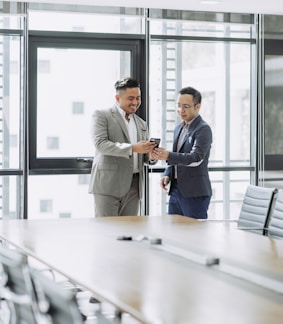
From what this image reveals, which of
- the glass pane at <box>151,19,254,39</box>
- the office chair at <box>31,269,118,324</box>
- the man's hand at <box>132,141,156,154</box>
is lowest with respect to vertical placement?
the office chair at <box>31,269,118,324</box>

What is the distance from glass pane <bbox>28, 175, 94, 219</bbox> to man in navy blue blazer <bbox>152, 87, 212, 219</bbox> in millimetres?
1567

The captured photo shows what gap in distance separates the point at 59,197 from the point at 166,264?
4435 mm

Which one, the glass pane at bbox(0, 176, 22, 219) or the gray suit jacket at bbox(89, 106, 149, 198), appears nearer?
the gray suit jacket at bbox(89, 106, 149, 198)

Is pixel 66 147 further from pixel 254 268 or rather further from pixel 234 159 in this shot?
pixel 254 268

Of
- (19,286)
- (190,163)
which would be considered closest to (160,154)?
(190,163)

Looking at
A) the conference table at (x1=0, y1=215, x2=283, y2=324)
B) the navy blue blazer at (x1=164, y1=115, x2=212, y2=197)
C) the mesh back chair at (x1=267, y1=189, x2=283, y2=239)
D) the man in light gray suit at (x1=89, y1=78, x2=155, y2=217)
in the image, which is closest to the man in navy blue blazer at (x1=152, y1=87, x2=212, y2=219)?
the navy blue blazer at (x1=164, y1=115, x2=212, y2=197)

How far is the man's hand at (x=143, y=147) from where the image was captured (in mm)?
6379

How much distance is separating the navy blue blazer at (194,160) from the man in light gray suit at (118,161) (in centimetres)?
29

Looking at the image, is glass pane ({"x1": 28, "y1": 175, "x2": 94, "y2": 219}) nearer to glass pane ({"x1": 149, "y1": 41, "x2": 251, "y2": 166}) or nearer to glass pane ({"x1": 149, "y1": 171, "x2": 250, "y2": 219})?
glass pane ({"x1": 149, "y1": 41, "x2": 251, "y2": 166})

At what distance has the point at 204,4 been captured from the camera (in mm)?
7707

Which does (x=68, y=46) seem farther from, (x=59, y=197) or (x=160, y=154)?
(x=160, y=154)

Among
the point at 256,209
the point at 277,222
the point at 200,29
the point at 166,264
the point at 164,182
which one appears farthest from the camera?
the point at 200,29

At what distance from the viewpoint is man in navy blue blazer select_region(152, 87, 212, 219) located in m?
6.46

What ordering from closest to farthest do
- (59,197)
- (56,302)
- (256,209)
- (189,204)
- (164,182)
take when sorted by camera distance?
(56,302), (256,209), (189,204), (164,182), (59,197)
